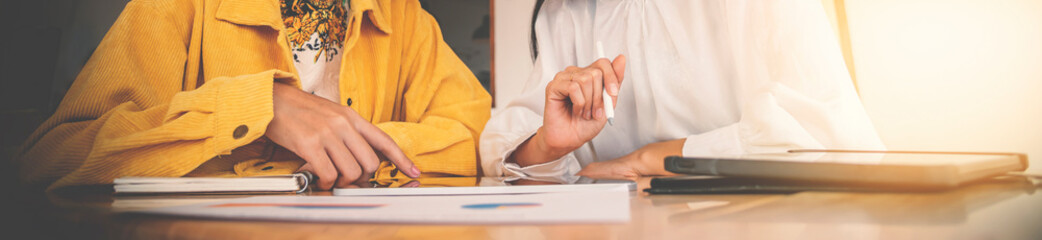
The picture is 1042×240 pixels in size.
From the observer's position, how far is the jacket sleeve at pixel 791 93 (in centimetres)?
66

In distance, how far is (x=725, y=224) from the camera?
0.18 meters

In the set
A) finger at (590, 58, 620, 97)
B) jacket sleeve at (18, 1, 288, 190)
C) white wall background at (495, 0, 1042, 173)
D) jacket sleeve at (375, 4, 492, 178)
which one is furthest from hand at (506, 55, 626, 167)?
white wall background at (495, 0, 1042, 173)

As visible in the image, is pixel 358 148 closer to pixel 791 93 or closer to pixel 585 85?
pixel 585 85

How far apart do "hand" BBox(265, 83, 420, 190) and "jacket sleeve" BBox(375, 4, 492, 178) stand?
215 mm

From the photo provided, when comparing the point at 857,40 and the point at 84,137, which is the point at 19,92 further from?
the point at 857,40

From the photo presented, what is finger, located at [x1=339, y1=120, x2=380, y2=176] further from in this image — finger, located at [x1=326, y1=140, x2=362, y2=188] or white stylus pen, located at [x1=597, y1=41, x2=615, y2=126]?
white stylus pen, located at [x1=597, y1=41, x2=615, y2=126]

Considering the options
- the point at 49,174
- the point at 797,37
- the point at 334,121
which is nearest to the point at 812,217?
the point at 334,121

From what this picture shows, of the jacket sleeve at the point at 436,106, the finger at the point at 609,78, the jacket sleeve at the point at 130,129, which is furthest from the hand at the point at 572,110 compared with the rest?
the jacket sleeve at the point at 130,129

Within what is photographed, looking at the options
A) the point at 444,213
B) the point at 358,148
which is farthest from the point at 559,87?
the point at 444,213

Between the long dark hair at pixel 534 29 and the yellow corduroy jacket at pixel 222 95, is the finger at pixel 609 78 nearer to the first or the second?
the yellow corduroy jacket at pixel 222 95

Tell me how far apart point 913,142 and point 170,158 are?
1662 millimetres

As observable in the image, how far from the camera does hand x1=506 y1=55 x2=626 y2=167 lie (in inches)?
25.1

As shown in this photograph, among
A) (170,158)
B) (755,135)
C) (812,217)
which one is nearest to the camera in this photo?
(812,217)

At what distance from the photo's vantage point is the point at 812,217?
19cm
